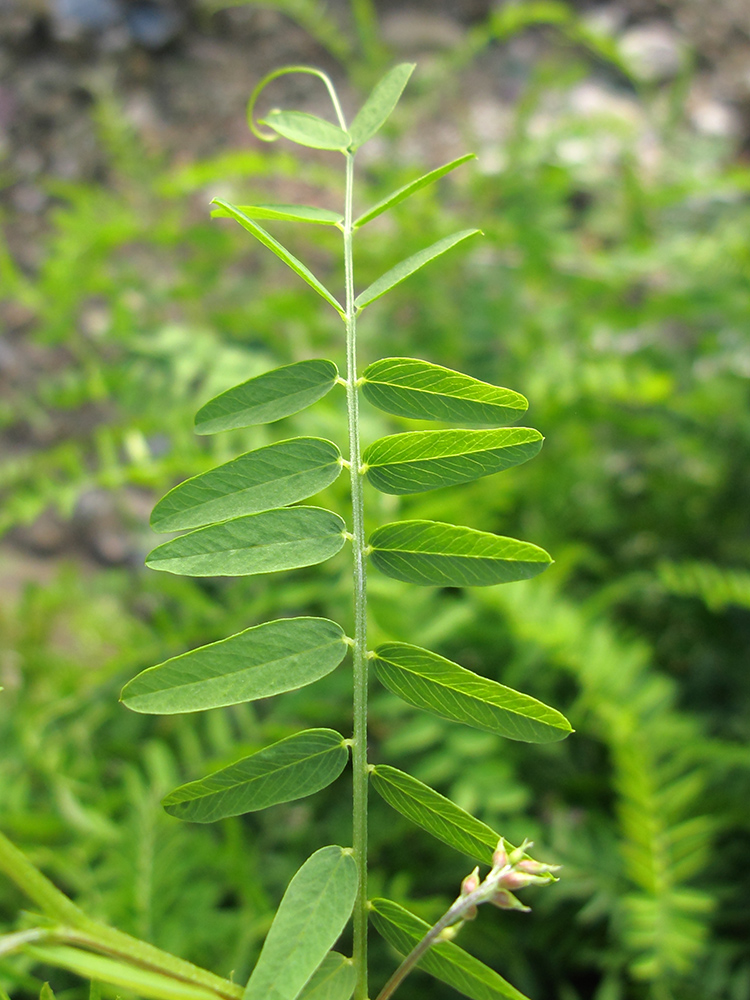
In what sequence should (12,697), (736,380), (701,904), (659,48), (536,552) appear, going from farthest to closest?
(659,48)
(736,380)
(12,697)
(701,904)
(536,552)

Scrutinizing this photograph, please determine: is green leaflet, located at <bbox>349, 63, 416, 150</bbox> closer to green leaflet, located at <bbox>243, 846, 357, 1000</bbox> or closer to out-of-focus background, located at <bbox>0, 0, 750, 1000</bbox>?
green leaflet, located at <bbox>243, 846, 357, 1000</bbox>

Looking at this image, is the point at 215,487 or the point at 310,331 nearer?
the point at 215,487

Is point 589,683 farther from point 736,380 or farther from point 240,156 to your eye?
point 240,156

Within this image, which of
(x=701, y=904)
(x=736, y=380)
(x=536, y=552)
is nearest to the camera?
(x=536, y=552)

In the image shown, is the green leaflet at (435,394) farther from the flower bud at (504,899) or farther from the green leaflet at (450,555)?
the flower bud at (504,899)

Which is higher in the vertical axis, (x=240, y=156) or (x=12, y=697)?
(x=240, y=156)

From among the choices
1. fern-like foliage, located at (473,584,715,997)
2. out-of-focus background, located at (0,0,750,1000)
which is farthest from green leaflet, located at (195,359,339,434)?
fern-like foliage, located at (473,584,715,997)

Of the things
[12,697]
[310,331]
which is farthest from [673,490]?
[12,697]
